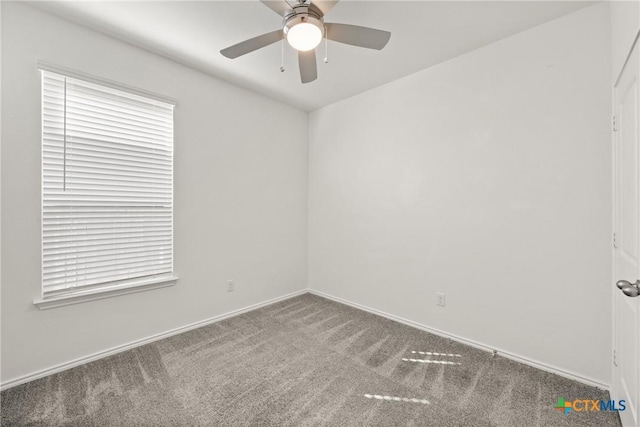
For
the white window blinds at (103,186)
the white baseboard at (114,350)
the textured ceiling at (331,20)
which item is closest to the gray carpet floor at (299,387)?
the white baseboard at (114,350)

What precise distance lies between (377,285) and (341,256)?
2.02ft

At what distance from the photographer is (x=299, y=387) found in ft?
6.26

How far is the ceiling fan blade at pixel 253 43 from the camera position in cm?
172

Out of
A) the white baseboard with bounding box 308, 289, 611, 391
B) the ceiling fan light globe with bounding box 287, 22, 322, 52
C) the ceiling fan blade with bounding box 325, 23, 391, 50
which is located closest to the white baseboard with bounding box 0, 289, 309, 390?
the white baseboard with bounding box 308, 289, 611, 391

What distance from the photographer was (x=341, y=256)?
140 inches

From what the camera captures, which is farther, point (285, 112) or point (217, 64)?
point (285, 112)

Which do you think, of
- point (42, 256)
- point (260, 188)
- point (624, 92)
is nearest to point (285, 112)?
point (260, 188)

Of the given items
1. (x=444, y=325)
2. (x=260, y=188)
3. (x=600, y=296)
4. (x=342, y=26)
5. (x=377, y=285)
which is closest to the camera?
(x=342, y=26)

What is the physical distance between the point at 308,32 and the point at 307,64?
14.0 inches

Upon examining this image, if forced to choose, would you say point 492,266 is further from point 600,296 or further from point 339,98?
point 339,98

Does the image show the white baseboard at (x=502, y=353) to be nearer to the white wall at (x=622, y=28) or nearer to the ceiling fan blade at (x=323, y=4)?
the white wall at (x=622, y=28)

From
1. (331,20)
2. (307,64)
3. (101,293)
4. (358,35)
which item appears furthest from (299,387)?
(331,20)

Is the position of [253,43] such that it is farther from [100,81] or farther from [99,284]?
[99,284]

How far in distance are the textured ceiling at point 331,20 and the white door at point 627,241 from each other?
942mm
